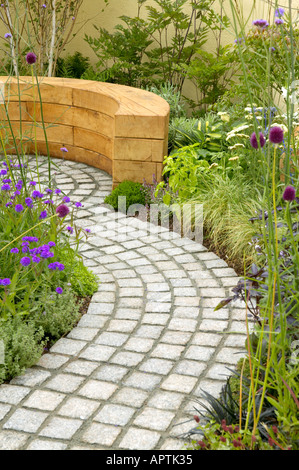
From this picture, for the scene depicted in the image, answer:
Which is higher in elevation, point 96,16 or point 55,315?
point 96,16

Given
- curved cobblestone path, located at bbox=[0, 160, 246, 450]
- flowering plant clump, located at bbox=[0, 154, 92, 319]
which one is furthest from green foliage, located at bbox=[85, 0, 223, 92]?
flowering plant clump, located at bbox=[0, 154, 92, 319]

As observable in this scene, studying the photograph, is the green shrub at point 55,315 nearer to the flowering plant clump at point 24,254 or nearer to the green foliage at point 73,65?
the flowering plant clump at point 24,254

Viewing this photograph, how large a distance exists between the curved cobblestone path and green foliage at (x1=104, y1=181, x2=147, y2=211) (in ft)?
1.98

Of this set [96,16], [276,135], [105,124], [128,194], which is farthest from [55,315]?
[96,16]

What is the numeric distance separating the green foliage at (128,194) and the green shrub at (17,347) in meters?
2.27

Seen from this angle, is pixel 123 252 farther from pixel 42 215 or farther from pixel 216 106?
pixel 216 106

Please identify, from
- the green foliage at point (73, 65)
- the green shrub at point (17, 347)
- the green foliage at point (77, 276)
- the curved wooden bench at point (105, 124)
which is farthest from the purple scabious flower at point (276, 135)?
the green foliage at point (73, 65)

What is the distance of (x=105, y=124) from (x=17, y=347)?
360 centimetres

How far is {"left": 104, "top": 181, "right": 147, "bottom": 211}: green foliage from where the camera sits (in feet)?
17.7

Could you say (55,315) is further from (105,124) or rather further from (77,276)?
(105,124)

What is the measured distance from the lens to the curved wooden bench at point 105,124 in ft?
18.1

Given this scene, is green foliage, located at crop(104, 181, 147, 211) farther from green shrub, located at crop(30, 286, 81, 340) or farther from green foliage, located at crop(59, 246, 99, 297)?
green shrub, located at crop(30, 286, 81, 340)

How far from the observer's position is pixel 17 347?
3.14m
